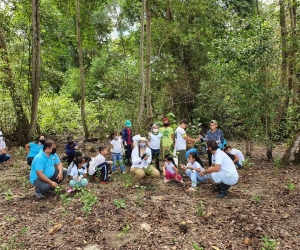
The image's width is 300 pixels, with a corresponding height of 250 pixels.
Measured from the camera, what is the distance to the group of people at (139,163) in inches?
210

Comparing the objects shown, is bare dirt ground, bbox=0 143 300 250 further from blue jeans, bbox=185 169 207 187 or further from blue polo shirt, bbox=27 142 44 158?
blue polo shirt, bbox=27 142 44 158

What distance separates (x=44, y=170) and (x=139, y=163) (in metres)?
2.34

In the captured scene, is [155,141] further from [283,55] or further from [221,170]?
[283,55]

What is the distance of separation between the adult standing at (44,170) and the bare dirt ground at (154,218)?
26 centimetres

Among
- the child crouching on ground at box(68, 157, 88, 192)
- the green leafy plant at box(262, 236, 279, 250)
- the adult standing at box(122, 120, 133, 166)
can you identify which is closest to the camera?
the green leafy plant at box(262, 236, 279, 250)

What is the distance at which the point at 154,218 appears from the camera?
4387 millimetres

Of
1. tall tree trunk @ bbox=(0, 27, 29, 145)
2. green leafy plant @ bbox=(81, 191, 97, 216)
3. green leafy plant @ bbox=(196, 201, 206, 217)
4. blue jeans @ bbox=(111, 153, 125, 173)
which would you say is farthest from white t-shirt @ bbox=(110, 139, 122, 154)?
tall tree trunk @ bbox=(0, 27, 29, 145)

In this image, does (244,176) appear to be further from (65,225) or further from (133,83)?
(133,83)

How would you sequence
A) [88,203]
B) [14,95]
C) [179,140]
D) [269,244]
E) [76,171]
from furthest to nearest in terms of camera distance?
[14,95]
[179,140]
[76,171]
[88,203]
[269,244]

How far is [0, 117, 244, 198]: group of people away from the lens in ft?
17.5

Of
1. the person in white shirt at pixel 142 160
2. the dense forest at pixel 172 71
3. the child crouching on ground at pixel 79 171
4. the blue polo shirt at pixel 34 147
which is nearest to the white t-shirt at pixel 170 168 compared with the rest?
the person in white shirt at pixel 142 160

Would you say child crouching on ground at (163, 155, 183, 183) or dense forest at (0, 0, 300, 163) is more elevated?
dense forest at (0, 0, 300, 163)

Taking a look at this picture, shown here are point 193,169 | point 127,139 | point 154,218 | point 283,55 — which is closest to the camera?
point 154,218

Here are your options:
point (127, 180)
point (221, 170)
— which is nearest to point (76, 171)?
point (127, 180)
